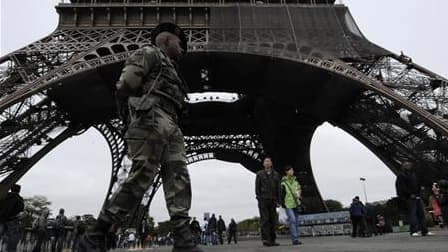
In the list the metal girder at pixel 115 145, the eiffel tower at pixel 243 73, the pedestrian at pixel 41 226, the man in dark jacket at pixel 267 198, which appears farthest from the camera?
the metal girder at pixel 115 145

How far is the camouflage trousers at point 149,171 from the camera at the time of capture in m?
3.20

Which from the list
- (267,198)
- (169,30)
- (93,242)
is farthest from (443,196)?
(93,242)

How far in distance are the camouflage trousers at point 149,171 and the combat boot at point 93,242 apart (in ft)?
0.48

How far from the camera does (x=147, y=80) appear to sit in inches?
136

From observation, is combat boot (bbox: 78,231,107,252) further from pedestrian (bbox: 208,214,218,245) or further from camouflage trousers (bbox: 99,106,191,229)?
pedestrian (bbox: 208,214,218,245)

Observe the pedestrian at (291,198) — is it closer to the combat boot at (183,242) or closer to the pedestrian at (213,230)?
the combat boot at (183,242)

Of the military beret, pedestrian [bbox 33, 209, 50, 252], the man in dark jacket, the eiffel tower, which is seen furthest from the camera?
the eiffel tower

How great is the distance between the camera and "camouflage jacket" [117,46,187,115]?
129 inches

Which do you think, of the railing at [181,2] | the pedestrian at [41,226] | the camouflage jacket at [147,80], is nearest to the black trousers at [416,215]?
the camouflage jacket at [147,80]

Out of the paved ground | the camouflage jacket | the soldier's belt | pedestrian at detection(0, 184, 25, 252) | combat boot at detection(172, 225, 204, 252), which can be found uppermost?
the camouflage jacket

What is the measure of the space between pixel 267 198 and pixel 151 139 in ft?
16.4

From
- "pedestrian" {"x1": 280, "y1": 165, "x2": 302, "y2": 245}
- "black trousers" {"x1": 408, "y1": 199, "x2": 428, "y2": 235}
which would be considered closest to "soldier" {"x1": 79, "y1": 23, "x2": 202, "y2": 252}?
"pedestrian" {"x1": 280, "y1": 165, "x2": 302, "y2": 245}

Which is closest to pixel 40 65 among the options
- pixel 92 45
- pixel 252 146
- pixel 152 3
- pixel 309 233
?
pixel 92 45

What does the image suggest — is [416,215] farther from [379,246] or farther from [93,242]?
[93,242]
